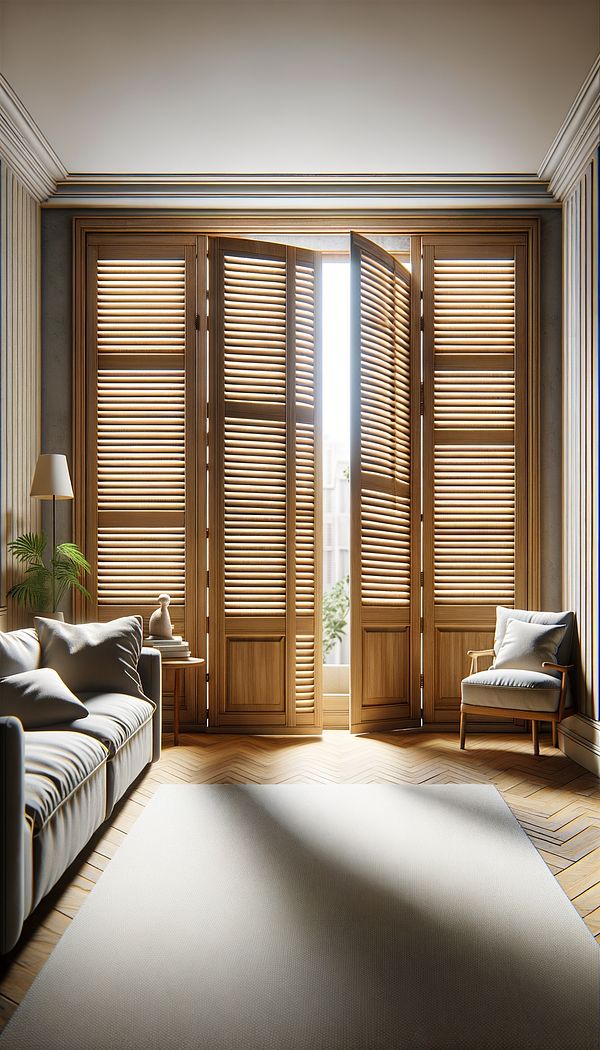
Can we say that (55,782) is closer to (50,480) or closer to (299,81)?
(50,480)

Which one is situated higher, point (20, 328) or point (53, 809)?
point (20, 328)

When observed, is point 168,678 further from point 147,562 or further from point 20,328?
point 20,328

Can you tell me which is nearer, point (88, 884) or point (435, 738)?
point (88, 884)

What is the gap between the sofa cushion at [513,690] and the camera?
4098 millimetres

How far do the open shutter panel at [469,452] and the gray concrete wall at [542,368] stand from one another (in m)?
0.15

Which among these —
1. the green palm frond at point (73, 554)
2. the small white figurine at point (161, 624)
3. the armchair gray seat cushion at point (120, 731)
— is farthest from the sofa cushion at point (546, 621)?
the green palm frond at point (73, 554)

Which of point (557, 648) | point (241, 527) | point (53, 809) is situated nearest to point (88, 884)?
point (53, 809)

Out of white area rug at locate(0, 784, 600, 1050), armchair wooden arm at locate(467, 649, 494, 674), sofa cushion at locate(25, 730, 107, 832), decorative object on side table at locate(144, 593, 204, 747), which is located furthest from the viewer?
armchair wooden arm at locate(467, 649, 494, 674)

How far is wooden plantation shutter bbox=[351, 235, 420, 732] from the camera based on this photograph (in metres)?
4.72

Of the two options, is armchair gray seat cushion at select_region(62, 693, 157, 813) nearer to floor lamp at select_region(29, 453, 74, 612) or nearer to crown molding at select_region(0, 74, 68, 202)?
floor lamp at select_region(29, 453, 74, 612)

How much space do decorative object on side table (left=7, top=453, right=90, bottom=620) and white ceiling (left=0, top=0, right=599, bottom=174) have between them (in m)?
2.00

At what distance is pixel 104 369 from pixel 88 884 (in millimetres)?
3326

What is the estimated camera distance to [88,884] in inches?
101

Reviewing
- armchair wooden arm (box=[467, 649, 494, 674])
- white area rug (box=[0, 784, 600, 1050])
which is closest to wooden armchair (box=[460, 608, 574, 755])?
armchair wooden arm (box=[467, 649, 494, 674])
